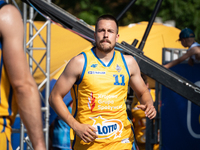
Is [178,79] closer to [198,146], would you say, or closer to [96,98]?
[198,146]

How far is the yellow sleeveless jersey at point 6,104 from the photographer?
149cm

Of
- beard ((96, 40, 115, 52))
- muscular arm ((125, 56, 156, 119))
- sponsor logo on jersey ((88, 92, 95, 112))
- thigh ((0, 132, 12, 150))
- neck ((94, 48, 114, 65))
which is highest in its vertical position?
beard ((96, 40, 115, 52))

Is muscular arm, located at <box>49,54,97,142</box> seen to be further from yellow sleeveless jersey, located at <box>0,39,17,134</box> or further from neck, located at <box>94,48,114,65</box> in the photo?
yellow sleeveless jersey, located at <box>0,39,17,134</box>

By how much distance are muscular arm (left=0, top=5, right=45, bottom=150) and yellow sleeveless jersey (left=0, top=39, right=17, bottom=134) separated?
0.08m

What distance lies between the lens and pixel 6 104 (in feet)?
5.01

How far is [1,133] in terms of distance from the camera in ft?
5.00

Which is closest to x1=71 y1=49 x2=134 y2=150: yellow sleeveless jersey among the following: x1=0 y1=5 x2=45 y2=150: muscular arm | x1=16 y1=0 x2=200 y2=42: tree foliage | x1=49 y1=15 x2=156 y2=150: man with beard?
x1=49 y1=15 x2=156 y2=150: man with beard

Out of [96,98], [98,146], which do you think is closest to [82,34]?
[96,98]

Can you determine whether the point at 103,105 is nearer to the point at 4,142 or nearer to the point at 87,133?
the point at 87,133

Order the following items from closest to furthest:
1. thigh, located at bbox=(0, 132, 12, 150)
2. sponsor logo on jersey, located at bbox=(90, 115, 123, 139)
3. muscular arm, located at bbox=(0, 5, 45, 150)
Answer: muscular arm, located at bbox=(0, 5, 45, 150)
thigh, located at bbox=(0, 132, 12, 150)
sponsor logo on jersey, located at bbox=(90, 115, 123, 139)

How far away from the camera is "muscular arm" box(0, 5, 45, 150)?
4.59 ft

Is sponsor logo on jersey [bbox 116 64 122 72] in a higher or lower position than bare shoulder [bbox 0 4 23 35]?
higher

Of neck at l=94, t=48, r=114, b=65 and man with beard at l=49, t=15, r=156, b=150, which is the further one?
neck at l=94, t=48, r=114, b=65

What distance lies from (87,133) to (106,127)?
0.27m
